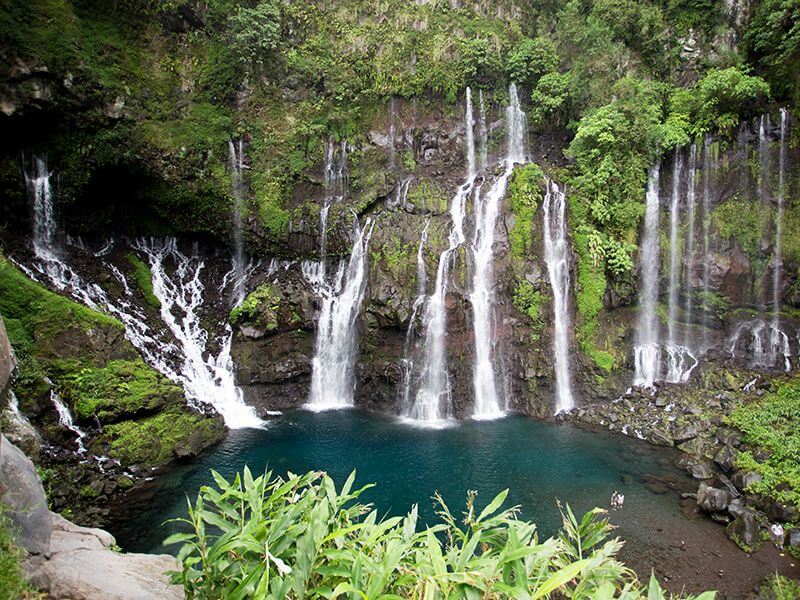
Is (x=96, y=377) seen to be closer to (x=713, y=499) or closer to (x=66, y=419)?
(x=66, y=419)

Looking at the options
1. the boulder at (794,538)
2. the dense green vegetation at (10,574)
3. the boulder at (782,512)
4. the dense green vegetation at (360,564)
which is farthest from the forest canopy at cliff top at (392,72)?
the dense green vegetation at (10,574)

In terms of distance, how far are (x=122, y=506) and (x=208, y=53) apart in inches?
784

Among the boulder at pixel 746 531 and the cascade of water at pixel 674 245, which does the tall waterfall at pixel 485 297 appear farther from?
the boulder at pixel 746 531

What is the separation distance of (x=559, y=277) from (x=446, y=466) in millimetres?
9241

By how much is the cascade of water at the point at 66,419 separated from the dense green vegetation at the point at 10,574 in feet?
34.8

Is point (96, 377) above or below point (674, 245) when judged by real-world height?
below

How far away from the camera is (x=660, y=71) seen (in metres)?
21.8

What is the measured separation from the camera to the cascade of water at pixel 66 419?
13031mm

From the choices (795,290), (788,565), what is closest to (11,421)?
(788,565)

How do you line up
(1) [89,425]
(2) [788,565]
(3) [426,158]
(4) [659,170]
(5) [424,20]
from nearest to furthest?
(2) [788,565] < (1) [89,425] < (4) [659,170] < (3) [426,158] < (5) [424,20]

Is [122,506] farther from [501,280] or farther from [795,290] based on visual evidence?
[795,290]

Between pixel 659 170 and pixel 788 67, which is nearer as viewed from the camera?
pixel 788 67

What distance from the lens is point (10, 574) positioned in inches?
143

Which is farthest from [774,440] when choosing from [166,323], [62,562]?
[166,323]
